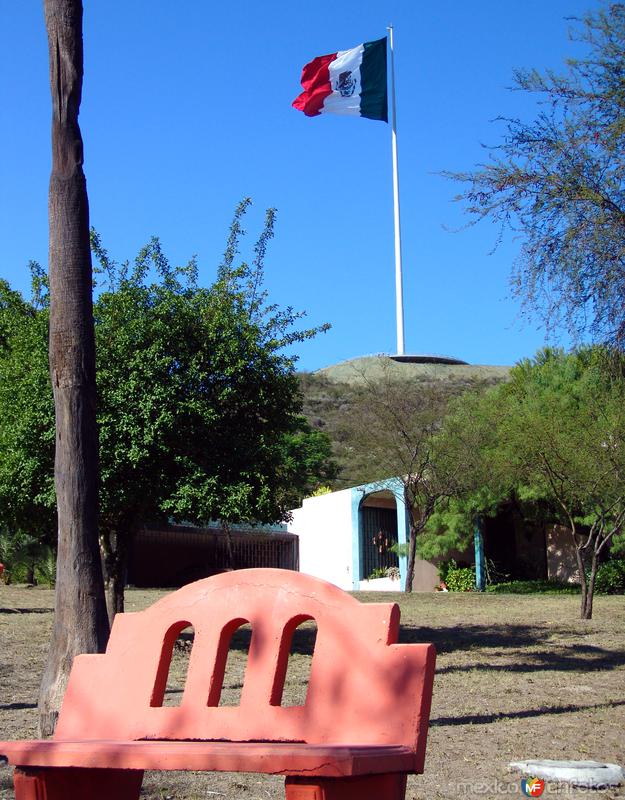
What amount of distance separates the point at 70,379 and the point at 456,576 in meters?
23.2

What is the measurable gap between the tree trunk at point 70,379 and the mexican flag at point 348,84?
71.2 feet

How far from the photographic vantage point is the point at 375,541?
32.2 metres

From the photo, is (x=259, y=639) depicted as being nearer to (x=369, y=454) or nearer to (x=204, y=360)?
(x=204, y=360)

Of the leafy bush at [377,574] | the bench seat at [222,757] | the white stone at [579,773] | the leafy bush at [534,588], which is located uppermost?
the bench seat at [222,757]

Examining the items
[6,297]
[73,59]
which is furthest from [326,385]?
[73,59]

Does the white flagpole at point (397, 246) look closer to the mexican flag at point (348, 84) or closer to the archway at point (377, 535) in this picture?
the mexican flag at point (348, 84)

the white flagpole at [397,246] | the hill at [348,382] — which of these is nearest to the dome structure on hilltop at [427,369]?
the hill at [348,382]

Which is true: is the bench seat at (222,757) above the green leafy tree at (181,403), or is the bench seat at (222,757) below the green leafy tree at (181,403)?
below

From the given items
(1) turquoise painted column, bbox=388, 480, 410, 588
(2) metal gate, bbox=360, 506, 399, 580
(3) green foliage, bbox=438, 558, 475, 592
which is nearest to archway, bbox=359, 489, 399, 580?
(2) metal gate, bbox=360, 506, 399, 580

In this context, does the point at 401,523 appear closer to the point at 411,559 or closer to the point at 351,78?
the point at 411,559

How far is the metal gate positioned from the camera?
105 feet

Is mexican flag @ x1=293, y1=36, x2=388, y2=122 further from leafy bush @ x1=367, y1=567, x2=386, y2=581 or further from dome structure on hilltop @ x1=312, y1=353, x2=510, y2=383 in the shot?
dome structure on hilltop @ x1=312, y1=353, x2=510, y2=383

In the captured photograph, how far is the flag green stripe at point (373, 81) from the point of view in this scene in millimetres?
31812

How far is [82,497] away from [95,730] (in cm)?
350
